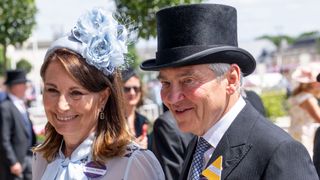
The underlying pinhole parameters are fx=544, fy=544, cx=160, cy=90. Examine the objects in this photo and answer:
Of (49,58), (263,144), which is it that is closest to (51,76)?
(49,58)

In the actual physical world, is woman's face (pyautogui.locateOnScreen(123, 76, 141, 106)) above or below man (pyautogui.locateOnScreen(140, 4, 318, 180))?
below

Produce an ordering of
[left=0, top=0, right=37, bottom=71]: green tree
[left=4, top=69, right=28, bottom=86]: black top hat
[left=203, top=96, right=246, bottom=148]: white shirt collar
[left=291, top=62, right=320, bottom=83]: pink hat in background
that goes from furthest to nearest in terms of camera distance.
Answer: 1. [left=4, top=69, right=28, bottom=86]: black top hat
2. [left=0, top=0, right=37, bottom=71]: green tree
3. [left=291, top=62, right=320, bottom=83]: pink hat in background
4. [left=203, top=96, right=246, bottom=148]: white shirt collar

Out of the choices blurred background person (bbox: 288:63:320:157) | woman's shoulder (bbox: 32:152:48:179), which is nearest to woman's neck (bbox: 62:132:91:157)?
woman's shoulder (bbox: 32:152:48:179)

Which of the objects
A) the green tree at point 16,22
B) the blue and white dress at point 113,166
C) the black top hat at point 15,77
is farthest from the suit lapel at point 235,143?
the black top hat at point 15,77

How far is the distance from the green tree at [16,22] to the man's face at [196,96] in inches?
206

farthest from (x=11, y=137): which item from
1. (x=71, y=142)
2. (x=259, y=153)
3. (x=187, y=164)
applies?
(x=259, y=153)

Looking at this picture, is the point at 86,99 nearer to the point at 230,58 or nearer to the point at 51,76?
the point at 51,76

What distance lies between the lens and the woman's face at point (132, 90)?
507 centimetres

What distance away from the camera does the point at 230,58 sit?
7.25ft

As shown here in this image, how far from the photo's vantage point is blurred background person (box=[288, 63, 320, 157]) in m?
6.04

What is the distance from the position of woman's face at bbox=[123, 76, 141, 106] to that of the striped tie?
2708 millimetres

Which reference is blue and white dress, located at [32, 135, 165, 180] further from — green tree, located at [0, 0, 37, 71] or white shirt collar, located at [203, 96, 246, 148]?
green tree, located at [0, 0, 37, 71]

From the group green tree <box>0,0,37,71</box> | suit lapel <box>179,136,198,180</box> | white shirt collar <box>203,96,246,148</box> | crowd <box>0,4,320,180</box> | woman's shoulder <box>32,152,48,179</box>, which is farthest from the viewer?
green tree <box>0,0,37,71</box>

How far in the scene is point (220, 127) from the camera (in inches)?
87.6
